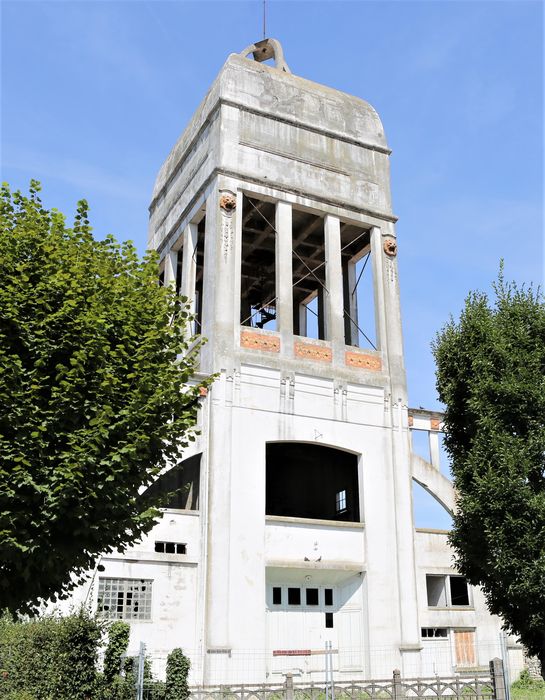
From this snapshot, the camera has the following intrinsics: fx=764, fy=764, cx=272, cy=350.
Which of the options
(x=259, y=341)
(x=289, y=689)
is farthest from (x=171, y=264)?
(x=289, y=689)

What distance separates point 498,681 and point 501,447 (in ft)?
20.6

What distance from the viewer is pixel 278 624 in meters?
27.7

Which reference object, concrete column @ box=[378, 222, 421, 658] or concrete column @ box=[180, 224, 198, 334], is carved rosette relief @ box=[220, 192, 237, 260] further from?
concrete column @ box=[378, 222, 421, 658]

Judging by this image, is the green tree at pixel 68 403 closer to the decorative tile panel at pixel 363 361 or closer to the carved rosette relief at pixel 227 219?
the carved rosette relief at pixel 227 219

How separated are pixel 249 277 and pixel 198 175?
672 cm

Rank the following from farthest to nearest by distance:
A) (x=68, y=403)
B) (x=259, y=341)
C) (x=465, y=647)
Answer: (x=465, y=647) → (x=259, y=341) → (x=68, y=403)

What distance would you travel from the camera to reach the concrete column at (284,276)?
3030cm

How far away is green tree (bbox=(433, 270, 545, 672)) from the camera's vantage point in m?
20.5

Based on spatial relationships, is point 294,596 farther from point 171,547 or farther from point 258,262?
point 258,262

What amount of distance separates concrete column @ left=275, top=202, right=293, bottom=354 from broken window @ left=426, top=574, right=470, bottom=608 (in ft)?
37.0

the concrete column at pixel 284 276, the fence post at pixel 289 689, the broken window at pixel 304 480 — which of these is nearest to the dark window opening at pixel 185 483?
the broken window at pixel 304 480

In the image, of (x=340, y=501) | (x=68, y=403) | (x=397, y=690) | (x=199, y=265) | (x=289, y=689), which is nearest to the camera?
(x=68, y=403)

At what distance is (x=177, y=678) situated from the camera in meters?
21.4

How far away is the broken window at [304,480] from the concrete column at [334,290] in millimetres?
4959
